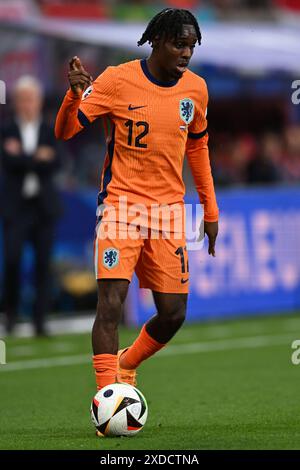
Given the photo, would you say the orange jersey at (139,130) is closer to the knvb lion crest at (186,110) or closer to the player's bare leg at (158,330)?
the knvb lion crest at (186,110)

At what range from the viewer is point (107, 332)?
7.91 meters

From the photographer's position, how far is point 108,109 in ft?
26.5

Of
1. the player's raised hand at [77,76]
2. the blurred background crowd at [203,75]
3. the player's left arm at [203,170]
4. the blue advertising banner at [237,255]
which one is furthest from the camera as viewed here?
the blurred background crowd at [203,75]

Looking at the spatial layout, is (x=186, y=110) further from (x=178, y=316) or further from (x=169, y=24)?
(x=178, y=316)

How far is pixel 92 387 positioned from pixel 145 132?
3.34 meters

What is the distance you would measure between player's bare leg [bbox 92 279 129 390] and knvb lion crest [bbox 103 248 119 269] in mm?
94

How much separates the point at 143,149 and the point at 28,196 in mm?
6632

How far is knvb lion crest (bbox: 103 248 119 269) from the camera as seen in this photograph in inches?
314

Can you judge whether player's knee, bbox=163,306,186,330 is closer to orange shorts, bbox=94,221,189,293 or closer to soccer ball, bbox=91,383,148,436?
orange shorts, bbox=94,221,189,293

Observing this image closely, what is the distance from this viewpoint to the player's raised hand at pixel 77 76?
25.8 feet

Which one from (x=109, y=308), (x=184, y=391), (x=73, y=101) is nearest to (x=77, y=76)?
(x=73, y=101)

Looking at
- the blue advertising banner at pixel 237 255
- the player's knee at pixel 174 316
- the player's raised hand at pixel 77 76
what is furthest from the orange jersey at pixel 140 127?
the blue advertising banner at pixel 237 255
